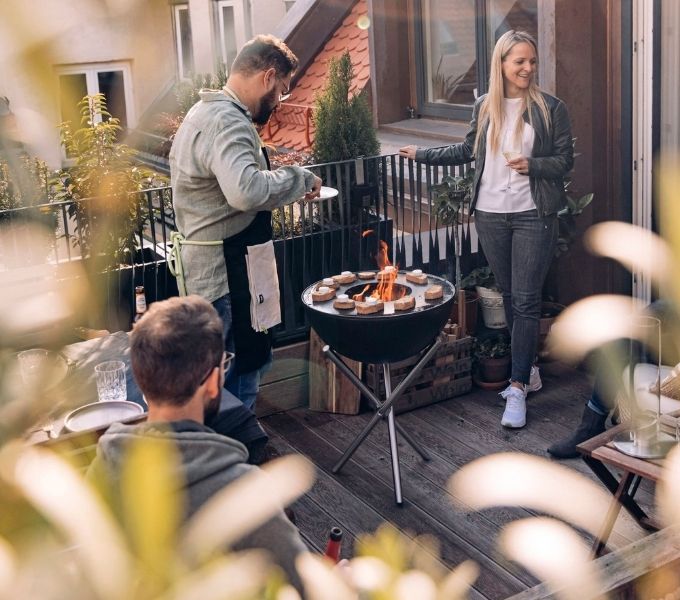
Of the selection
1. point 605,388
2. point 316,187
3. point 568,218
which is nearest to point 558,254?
point 568,218

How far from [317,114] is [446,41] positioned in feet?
8.57

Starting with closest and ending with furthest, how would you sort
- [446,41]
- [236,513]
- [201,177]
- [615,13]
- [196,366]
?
[236,513] < [196,366] < [201,177] < [615,13] < [446,41]

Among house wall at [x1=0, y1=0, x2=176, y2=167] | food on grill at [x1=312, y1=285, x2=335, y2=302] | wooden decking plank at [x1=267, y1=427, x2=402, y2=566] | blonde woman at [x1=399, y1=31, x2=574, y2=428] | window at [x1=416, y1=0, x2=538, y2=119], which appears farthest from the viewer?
window at [x1=416, y1=0, x2=538, y2=119]

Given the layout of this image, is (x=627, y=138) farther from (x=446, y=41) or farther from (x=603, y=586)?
(x=603, y=586)

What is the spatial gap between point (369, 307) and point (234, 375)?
2.28ft

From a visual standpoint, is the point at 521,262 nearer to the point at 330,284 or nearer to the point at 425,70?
the point at 330,284

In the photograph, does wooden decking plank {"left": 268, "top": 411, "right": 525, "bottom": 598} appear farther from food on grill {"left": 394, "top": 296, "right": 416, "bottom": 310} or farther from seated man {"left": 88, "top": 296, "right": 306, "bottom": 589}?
seated man {"left": 88, "top": 296, "right": 306, "bottom": 589}

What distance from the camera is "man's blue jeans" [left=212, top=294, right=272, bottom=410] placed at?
4207mm

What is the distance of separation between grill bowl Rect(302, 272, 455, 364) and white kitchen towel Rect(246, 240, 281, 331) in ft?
1.04

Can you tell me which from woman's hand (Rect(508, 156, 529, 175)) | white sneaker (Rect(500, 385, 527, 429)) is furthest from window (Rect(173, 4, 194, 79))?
white sneaker (Rect(500, 385, 527, 429))

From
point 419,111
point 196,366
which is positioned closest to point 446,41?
point 419,111

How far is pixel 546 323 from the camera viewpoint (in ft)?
19.7

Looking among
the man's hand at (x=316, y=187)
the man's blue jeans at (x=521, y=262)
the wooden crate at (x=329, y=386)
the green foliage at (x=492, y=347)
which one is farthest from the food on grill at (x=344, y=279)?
the green foliage at (x=492, y=347)

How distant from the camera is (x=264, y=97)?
4.04m
